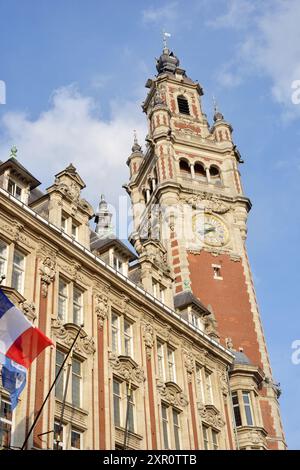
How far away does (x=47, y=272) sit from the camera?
36.2 meters

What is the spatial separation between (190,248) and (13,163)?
94.4 ft

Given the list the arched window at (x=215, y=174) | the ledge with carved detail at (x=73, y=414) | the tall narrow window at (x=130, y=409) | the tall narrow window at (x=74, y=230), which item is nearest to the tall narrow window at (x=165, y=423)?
the tall narrow window at (x=130, y=409)

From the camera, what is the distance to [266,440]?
51750mm

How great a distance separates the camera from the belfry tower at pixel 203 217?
5710 centimetres

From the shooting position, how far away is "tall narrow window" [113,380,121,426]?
36.4m

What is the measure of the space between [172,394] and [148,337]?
3.47 m

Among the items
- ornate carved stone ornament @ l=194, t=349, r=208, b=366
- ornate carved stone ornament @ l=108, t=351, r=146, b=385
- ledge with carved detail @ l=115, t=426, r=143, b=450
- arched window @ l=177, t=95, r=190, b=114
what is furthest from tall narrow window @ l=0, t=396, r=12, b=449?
arched window @ l=177, t=95, r=190, b=114

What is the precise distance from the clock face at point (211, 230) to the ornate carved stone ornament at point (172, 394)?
25.7 metres

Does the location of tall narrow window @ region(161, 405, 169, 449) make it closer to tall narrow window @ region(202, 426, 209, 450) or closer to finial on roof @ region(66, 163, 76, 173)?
tall narrow window @ region(202, 426, 209, 450)

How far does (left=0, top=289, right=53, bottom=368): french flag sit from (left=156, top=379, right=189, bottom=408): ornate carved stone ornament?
14.1 metres

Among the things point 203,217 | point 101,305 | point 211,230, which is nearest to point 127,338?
point 101,305

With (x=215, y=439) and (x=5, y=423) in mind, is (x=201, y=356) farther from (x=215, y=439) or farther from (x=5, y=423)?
(x=5, y=423)

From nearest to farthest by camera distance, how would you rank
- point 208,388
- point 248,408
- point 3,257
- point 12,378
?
point 12,378, point 3,257, point 208,388, point 248,408

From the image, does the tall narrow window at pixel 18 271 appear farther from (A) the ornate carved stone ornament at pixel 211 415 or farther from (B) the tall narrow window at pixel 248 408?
(B) the tall narrow window at pixel 248 408
